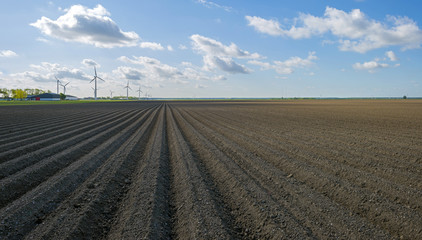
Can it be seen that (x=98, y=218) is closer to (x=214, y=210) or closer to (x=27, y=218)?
(x=27, y=218)

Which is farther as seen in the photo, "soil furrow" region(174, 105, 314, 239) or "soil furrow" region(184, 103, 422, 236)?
"soil furrow" region(184, 103, 422, 236)

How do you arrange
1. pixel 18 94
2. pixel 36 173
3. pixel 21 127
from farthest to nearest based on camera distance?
pixel 18 94 → pixel 21 127 → pixel 36 173

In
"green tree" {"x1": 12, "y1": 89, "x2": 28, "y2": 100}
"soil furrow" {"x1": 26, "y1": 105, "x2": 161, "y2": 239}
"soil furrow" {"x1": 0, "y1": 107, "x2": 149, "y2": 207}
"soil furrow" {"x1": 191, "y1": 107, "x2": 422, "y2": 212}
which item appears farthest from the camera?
"green tree" {"x1": 12, "y1": 89, "x2": 28, "y2": 100}

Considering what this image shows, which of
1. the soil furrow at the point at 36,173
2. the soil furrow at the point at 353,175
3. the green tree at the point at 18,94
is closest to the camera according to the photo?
the soil furrow at the point at 353,175

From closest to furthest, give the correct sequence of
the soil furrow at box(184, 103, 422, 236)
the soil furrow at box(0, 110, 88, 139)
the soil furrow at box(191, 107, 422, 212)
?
1. the soil furrow at box(184, 103, 422, 236)
2. the soil furrow at box(191, 107, 422, 212)
3. the soil furrow at box(0, 110, 88, 139)

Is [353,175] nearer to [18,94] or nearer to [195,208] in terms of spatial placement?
[195,208]

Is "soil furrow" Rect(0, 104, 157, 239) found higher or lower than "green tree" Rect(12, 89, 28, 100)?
lower

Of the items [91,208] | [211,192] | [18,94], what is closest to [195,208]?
[211,192]

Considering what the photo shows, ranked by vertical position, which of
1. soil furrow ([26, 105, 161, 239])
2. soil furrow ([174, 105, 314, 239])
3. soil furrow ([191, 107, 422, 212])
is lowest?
soil furrow ([26, 105, 161, 239])

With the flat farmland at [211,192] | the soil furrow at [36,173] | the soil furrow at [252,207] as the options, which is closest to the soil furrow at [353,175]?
the flat farmland at [211,192]

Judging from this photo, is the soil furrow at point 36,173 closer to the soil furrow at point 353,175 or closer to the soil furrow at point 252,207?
the soil furrow at point 252,207

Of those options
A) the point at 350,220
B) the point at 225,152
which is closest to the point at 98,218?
the point at 350,220

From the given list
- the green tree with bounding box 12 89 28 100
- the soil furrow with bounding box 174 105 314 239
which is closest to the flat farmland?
the soil furrow with bounding box 174 105 314 239

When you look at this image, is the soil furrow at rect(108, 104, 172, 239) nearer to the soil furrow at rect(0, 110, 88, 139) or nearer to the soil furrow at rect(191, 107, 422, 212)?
the soil furrow at rect(191, 107, 422, 212)
